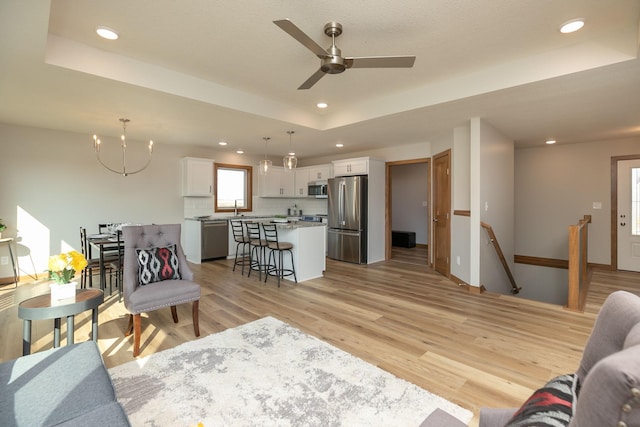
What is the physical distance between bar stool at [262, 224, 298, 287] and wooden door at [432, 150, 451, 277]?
262 centimetres

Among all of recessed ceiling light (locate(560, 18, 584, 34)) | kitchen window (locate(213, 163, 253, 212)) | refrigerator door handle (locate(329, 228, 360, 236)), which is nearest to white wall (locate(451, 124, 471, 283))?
refrigerator door handle (locate(329, 228, 360, 236))

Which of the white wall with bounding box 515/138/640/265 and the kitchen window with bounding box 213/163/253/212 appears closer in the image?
the white wall with bounding box 515/138/640/265

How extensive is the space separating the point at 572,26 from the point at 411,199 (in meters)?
6.48

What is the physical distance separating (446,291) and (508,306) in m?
0.81

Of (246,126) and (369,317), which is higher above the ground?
(246,126)

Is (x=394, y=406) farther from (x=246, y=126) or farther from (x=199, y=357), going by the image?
(x=246, y=126)

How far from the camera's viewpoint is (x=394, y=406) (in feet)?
6.26

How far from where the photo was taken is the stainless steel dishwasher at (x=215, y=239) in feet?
21.0

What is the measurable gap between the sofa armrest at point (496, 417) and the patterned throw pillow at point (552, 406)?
229 mm

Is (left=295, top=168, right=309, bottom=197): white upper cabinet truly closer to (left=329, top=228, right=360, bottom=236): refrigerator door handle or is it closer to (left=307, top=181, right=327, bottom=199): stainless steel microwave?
(left=307, top=181, right=327, bottom=199): stainless steel microwave

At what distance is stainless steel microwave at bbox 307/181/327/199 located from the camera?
725 centimetres

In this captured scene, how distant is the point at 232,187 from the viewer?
747 centimetres

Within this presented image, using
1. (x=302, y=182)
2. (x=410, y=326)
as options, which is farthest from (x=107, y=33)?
(x=302, y=182)

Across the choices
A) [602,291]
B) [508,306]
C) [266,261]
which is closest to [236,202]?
[266,261]
